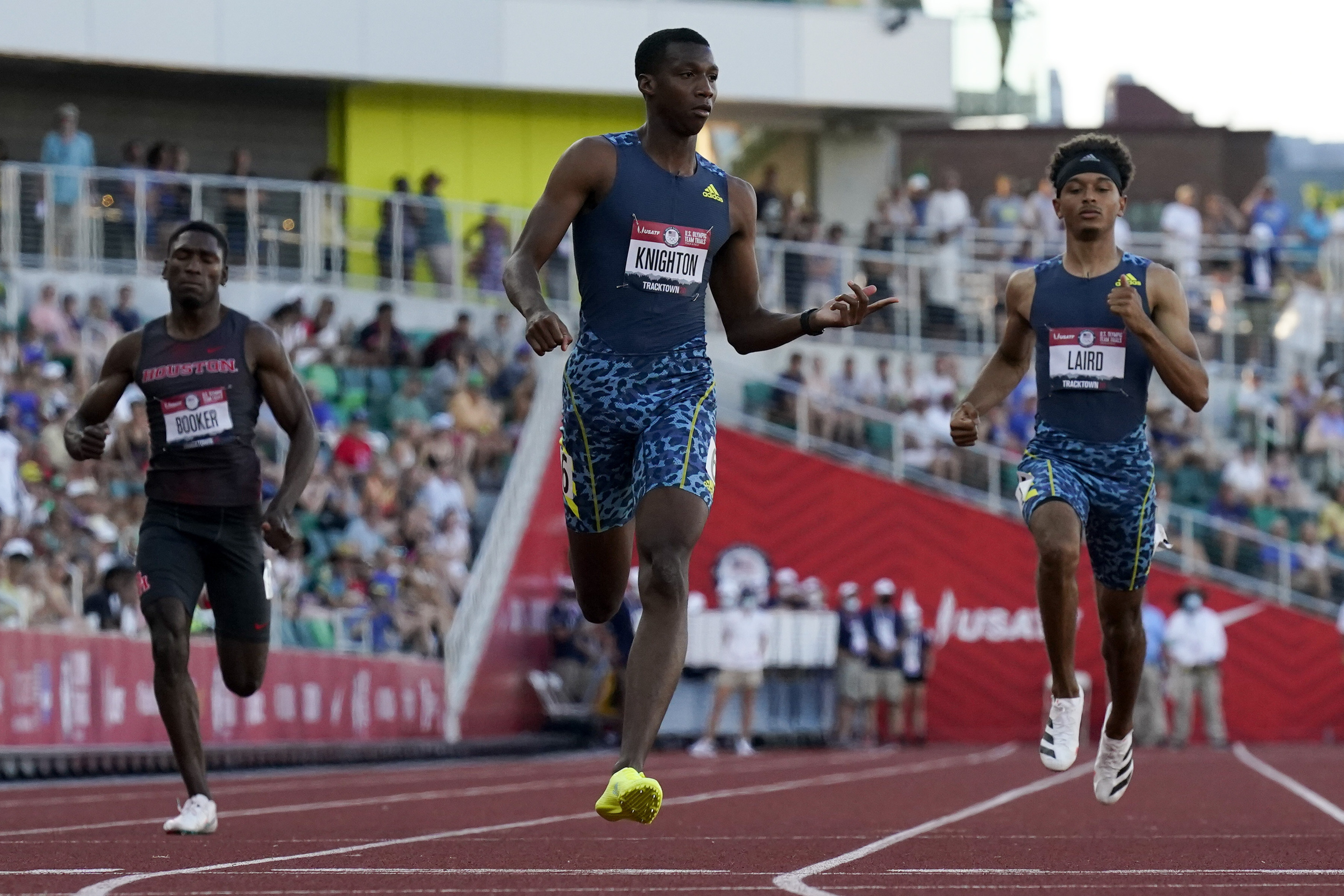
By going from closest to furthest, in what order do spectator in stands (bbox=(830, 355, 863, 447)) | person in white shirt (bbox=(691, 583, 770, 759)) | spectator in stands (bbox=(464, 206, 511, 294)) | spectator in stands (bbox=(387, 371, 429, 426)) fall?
spectator in stands (bbox=(387, 371, 429, 426)) < person in white shirt (bbox=(691, 583, 770, 759)) < spectator in stands (bbox=(464, 206, 511, 294)) < spectator in stands (bbox=(830, 355, 863, 447))

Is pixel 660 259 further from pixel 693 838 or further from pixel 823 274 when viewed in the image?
pixel 823 274

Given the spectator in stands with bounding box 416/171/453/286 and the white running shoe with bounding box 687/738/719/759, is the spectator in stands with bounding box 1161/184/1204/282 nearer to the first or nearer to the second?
the spectator in stands with bounding box 416/171/453/286

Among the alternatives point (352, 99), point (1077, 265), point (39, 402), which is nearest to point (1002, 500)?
point (352, 99)

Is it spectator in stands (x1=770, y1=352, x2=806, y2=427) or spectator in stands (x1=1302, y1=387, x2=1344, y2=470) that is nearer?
spectator in stands (x1=770, y1=352, x2=806, y2=427)

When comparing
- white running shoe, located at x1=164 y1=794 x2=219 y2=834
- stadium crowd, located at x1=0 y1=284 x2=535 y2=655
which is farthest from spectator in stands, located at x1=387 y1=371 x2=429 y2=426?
white running shoe, located at x1=164 y1=794 x2=219 y2=834

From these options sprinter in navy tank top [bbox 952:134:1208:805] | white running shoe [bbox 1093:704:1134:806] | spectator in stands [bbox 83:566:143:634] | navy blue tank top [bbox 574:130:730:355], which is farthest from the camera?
spectator in stands [bbox 83:566:143:634]

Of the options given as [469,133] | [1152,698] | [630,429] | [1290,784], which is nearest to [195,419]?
[630,429]

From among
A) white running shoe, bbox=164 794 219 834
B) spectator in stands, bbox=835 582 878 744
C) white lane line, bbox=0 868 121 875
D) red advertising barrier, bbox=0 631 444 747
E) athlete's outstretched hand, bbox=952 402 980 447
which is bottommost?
spectator in stands, bbox=835 582 878 744

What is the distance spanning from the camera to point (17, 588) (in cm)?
1617

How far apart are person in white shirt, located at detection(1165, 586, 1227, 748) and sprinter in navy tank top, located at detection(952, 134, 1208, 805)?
58.6 ft

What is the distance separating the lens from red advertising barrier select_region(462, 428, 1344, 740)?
28156 mm

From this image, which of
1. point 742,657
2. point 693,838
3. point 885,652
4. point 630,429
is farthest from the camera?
point 885,652

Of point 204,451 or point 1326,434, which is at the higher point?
point 204,451

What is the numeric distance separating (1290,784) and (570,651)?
38.3 ft
